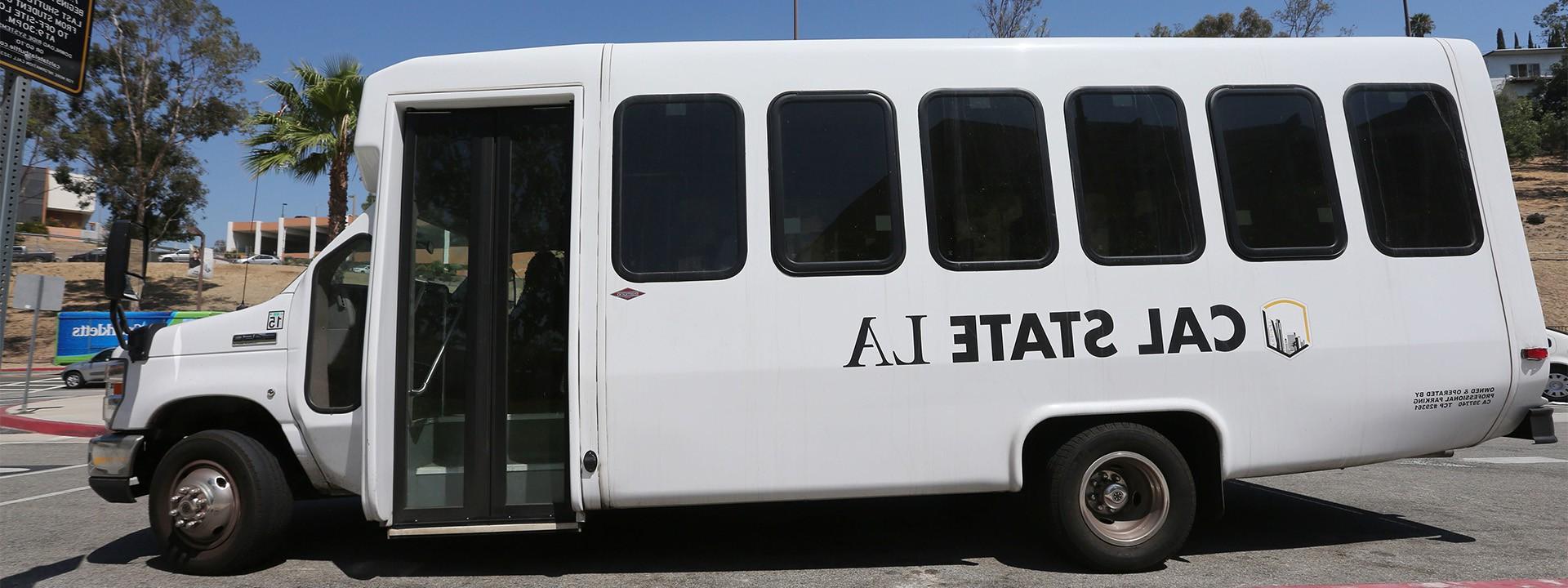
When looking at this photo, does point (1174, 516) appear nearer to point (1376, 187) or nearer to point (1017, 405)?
point (1017, 405)

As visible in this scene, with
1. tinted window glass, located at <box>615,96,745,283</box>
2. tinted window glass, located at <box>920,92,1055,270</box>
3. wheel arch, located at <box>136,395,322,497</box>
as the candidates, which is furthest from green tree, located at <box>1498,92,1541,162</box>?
wheel arch, located at <box>136,395,322,497</box>

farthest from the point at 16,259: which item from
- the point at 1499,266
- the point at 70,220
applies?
the point at 1499,266

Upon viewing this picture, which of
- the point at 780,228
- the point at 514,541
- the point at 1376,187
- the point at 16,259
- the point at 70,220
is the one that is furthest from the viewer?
the point at 70,220

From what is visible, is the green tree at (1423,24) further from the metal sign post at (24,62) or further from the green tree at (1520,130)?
the metal sign post at (24,62)

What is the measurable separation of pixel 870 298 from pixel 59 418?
51.1ft

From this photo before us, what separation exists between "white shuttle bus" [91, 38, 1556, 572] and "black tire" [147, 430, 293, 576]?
2 cm

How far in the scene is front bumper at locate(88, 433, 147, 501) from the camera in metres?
4.90

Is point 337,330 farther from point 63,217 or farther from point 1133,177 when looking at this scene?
point 63,217

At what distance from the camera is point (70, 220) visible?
303 ft

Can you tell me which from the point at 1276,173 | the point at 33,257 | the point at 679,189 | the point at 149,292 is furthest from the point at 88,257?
the point at 1276,173

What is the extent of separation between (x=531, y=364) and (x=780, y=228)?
144 cm

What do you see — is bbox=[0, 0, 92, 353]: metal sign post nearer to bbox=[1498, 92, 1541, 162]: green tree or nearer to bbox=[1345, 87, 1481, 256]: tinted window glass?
bbox=[1345, 87, 1481, 256]: tinted window glass

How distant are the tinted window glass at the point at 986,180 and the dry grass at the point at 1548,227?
64.3 ft

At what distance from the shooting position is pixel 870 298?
4555 mm
